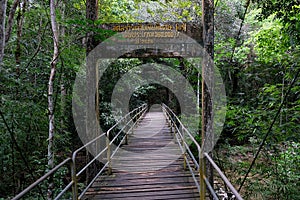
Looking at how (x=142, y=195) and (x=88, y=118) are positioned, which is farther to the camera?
(x=88, y=118)

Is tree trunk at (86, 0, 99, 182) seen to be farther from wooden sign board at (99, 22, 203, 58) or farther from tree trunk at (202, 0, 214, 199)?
tree trunk at (202, 0, 214, 199)

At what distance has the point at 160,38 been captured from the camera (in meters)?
5.55

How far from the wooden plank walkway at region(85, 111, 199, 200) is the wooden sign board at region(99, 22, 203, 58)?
98.9 inches

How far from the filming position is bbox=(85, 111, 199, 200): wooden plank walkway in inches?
161

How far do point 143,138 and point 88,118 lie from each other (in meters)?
3.95

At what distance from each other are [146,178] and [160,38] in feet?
9.78

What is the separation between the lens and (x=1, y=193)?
17.2 feet

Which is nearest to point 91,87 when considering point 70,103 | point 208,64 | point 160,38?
point 160,38

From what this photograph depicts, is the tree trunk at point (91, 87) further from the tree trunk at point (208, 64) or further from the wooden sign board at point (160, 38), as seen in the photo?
the tree trunk at point (208, 64)

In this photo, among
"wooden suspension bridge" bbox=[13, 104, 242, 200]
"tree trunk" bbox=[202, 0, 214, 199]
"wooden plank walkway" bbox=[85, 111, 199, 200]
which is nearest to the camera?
"wooden suspension bridge" bbox=[13, 104, 242, 200]

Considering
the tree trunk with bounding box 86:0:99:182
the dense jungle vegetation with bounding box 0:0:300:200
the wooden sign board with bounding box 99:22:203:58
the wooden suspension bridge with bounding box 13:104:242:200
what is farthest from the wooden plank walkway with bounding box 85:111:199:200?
the wooden sign board with bounding box 99:22:203:58

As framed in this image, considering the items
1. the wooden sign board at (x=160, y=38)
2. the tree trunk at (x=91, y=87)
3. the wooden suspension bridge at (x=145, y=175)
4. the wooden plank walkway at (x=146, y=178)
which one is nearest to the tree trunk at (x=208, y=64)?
the wooden sign board at (x=160, y=38)

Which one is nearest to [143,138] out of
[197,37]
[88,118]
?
[88,118]

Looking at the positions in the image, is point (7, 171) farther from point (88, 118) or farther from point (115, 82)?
point (115, 82)
